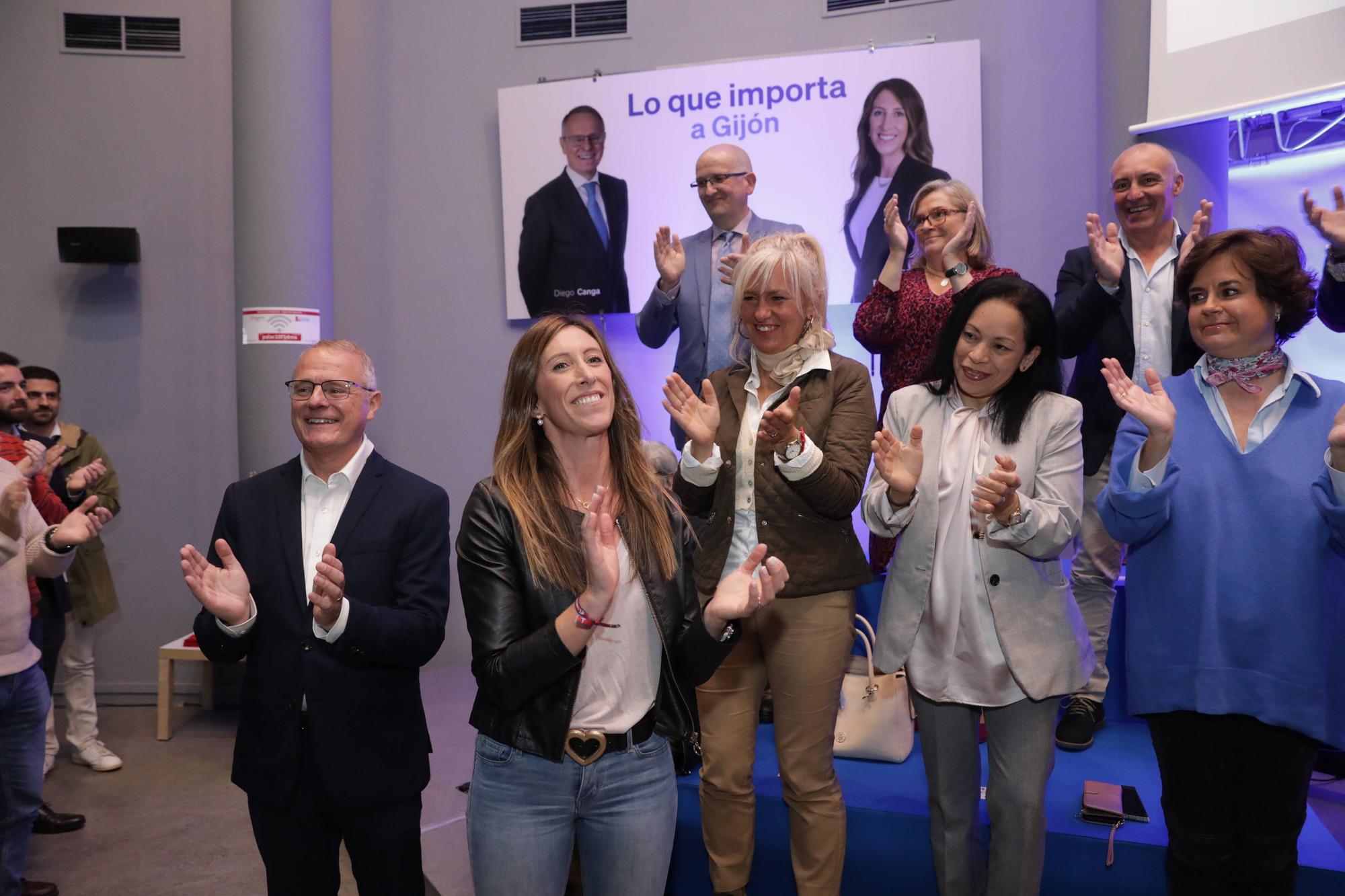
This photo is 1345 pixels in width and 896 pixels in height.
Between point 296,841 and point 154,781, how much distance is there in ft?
8.78

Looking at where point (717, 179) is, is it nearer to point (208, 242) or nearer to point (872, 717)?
point (872, 717)

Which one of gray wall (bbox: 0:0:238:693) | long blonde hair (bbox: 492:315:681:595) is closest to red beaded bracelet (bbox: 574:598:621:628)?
long blonde hair (bbox: 492:315:681:595)

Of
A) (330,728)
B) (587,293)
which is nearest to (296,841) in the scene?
(330,728)

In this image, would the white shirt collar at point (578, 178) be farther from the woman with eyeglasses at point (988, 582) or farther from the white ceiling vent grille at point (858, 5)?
the woman with eyeglasses at point (988, 582)

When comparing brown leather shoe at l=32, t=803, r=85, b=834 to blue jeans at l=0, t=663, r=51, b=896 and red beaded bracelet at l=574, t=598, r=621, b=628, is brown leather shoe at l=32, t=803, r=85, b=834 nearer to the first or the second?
blue jeans at l=0, t=663, r=51, b=896

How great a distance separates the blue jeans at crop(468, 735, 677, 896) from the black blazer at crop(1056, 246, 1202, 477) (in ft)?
6.24

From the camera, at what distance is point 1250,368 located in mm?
2160

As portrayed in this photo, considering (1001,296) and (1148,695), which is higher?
(1001,296)

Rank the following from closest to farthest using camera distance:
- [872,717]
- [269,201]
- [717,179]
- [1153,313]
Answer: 1. [1153,313]
2. [872,717]
3. [717,179]
4. [269,201]

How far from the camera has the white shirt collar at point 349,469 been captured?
2.34 m

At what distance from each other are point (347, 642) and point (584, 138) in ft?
12.4

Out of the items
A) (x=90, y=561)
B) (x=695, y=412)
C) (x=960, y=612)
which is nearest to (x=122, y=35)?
(x=90, y=561)

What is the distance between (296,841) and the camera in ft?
7.22

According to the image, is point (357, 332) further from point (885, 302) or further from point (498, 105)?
point (885, 302)
